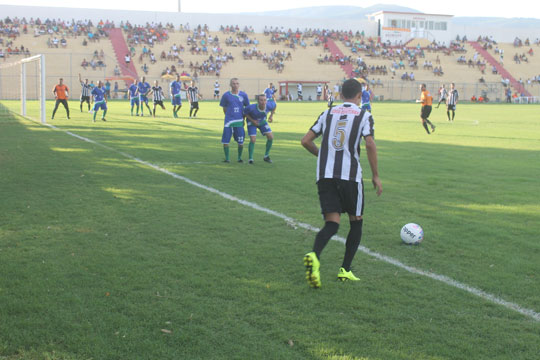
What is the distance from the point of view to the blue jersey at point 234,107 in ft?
41.0

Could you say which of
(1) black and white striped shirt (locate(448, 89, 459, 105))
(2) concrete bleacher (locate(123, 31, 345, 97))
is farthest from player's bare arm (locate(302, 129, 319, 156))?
(2) concrete bleacher (locate(123, 31, 345, 97))

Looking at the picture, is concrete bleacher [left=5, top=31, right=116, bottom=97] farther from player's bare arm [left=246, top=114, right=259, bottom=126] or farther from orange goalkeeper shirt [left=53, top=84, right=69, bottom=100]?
player's bare arm [left=246, top=114, right=259, bottom=126]

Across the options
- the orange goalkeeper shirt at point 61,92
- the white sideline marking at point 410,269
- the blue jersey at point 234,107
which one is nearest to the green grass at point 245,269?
the white sideline marking at point 410,269

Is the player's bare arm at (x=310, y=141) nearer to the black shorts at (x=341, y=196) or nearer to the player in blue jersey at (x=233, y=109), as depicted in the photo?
the black shorts at (x=341, y=196)

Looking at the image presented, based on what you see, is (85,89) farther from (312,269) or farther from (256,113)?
Result: (312,269)

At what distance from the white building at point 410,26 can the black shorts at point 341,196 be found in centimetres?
7613

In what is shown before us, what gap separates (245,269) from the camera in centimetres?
535

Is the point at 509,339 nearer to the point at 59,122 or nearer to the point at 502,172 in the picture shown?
the point at 502,172

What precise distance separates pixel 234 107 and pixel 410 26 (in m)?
72.2

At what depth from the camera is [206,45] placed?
65.4 metres

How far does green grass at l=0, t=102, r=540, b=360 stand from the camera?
3836mm

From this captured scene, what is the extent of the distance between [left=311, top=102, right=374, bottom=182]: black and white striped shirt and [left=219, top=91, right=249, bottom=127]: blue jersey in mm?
7626

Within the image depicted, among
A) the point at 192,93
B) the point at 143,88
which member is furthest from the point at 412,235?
the point at 143,88

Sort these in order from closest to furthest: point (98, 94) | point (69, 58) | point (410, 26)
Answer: point (98, 94)
point (69, 58)
point (410, 26)
